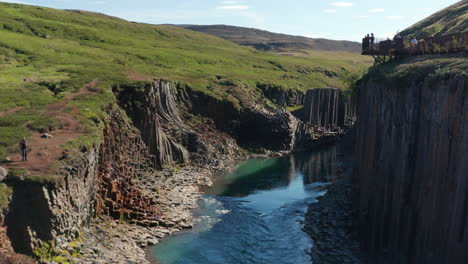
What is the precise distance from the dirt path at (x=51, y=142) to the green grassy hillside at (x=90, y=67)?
0.61 metres

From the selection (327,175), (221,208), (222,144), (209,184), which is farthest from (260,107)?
(221,208)

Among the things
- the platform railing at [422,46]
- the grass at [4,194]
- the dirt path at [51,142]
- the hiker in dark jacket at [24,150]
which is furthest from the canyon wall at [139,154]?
the platform railing at [422,46]

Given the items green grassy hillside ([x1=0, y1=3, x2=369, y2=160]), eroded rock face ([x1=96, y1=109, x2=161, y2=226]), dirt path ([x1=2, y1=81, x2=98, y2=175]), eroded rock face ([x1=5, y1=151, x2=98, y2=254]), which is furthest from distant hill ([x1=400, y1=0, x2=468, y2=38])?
dirt path ([x1=2, y1=81, x2=98, y2=175])

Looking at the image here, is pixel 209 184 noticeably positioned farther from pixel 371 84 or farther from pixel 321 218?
pixel 371 84

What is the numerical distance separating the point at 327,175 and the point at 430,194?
32280mm

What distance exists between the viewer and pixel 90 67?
209 ft

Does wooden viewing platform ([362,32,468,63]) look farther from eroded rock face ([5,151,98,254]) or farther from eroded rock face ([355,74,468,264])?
eroded rock face ([5,151,98,254])

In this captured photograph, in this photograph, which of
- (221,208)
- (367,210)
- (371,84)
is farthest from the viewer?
(221,208)

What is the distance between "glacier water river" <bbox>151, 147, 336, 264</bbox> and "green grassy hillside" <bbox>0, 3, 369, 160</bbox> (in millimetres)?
10845

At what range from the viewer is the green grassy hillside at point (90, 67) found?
41031mm

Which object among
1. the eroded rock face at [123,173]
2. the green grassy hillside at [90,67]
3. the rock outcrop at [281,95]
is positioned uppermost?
the green grassy hillside at [90,67]

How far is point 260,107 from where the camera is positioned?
71875 millimetres

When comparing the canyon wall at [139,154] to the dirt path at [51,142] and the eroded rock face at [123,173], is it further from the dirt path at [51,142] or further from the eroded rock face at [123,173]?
the dirt path at [51,142]

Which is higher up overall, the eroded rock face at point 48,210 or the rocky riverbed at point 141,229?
the eroded rock face at point 48,210
